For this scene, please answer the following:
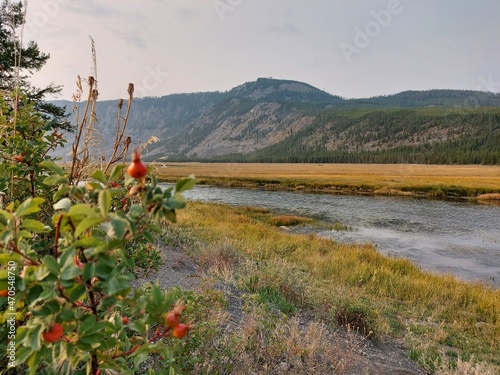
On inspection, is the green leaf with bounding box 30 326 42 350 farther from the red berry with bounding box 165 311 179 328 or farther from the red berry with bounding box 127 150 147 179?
the red berry with bounding box 127 150 147 179

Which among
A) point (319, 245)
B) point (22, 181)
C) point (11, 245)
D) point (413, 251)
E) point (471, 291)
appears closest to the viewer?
point (11, 245)

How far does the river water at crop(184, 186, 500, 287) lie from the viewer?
15.2 meters

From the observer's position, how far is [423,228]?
23078 millimetres

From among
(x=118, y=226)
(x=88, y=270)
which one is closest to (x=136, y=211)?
(x=118, y=226)

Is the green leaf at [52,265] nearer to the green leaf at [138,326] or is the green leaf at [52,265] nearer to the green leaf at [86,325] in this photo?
the green leaf at [86,325]

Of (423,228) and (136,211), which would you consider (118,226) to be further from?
(423,228)

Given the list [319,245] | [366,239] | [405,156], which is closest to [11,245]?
[319,245]

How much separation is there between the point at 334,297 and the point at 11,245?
6286mm

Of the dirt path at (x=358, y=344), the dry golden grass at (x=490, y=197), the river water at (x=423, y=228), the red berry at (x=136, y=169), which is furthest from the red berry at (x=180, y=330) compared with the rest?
the dry golden grass at (x=490, y=197)

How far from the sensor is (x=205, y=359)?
3521 mm

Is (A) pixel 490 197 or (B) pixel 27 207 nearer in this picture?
(B) pixel 27 207

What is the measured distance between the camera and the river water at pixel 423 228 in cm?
1520

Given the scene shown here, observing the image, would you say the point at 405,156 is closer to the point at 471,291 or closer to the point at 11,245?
the point at 471,291

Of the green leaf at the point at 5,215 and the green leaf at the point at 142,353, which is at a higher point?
the green leaf at the point at 5,215
